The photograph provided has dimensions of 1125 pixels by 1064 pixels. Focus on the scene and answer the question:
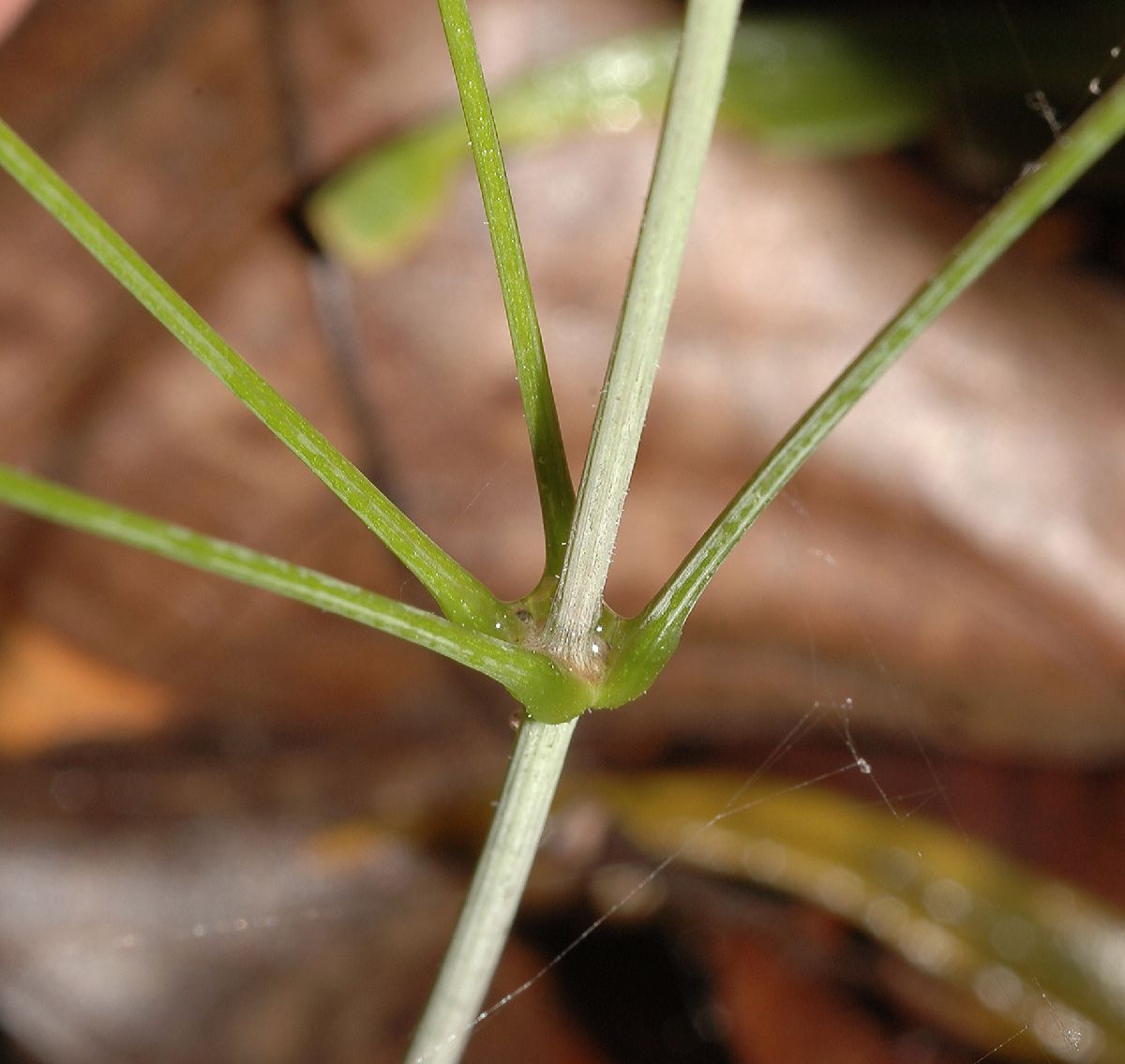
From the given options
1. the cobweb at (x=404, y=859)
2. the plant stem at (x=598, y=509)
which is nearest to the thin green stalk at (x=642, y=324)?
the plant stem at (x=598, y=509)

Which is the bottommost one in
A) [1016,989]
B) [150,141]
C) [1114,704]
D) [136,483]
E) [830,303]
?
[1016,989]

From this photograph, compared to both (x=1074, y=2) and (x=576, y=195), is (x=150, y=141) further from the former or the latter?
(x=1074, y=2)

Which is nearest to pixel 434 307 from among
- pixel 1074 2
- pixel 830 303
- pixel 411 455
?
pixel 411 455

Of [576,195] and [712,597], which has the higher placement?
[576,195]

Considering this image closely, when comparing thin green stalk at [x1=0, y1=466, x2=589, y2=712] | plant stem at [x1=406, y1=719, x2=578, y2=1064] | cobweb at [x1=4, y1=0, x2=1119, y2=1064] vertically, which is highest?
thin green stalk at [x1=0, y1=466, x2=589, y2=712]

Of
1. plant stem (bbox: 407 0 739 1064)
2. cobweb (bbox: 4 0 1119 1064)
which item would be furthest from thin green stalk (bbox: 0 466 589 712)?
cobweb (bbox: 4 0 1119 1064)

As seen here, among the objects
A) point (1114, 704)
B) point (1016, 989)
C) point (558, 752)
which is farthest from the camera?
point (1114, 704)

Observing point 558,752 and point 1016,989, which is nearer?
point 558,752

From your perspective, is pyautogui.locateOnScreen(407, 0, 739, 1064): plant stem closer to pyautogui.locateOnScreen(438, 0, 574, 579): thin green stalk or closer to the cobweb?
pyautogui.locateOnScreen(438, 0, 574, 579): thin green stalk
